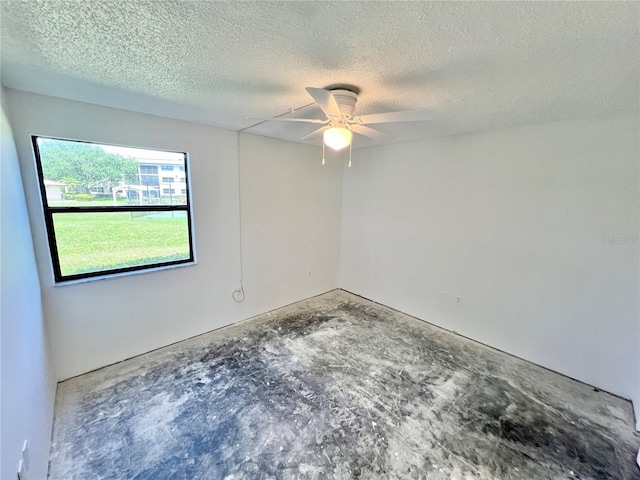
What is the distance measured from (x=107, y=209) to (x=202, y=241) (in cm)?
94

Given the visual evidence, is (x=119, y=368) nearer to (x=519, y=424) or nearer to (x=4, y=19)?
(x=4, y=19)

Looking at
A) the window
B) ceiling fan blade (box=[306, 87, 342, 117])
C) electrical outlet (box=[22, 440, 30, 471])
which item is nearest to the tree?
the window

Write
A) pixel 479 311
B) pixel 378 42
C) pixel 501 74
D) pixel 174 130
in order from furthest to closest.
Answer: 1. pixel 479 311
2. pixel 174 130
3. pixel 501 74
4. pixel 378 42

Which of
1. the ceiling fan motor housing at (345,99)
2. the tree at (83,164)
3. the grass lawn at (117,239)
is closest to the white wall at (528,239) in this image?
the ceiling fan motor housing at (345,99)

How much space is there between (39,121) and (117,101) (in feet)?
1.90

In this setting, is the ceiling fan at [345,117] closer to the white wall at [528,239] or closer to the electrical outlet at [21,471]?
the white wall at [528,239]

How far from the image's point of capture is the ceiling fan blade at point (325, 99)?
1.47m

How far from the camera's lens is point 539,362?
2787 mm

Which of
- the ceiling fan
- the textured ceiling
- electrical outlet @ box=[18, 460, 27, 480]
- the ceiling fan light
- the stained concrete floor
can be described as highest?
the textured ceiling

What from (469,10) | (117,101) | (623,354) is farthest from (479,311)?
(117,101)

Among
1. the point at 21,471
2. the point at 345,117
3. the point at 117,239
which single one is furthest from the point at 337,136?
the point at 21,471

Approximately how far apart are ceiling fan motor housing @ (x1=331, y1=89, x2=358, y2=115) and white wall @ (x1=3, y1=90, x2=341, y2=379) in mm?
1797

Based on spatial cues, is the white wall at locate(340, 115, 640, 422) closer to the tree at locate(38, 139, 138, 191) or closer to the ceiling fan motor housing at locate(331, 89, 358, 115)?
the ceiling fan motor housing at locate(331, 89, 358, 115)

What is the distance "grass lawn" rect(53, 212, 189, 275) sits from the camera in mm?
2375
